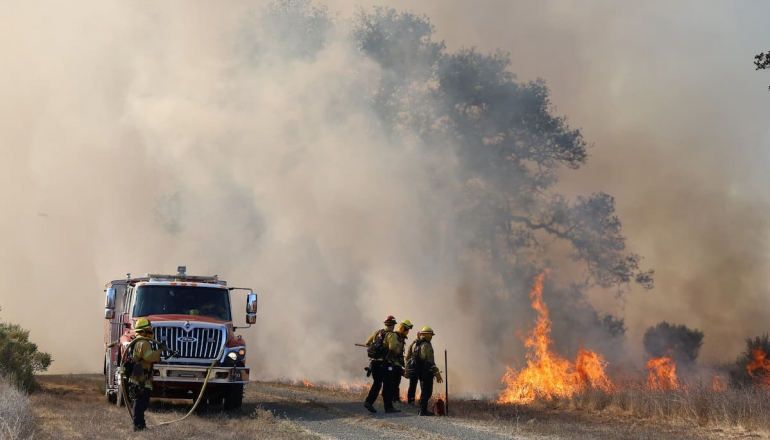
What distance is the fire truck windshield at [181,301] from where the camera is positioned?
18250 millimetres

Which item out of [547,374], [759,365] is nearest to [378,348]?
[547,374]

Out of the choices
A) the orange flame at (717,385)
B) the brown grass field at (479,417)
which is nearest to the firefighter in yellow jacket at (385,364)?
the brown grass field at (479,417)

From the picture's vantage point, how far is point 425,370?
1781cm

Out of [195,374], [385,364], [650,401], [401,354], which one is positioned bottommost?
[650,401]

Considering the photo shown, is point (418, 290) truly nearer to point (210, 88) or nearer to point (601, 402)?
point (210, 88)

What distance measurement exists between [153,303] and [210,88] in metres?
24.0

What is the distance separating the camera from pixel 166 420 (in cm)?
1619

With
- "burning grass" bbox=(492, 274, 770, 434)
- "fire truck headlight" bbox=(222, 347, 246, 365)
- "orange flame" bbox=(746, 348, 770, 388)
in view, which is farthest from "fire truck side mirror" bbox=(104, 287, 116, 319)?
"orange flame" bbox=(746, 348, 770, 388)

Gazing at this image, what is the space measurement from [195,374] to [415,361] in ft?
14.2

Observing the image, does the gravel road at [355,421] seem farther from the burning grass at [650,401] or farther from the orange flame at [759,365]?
the orange flame at [759,365]

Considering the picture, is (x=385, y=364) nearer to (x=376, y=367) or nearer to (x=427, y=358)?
(x=376, y=367)

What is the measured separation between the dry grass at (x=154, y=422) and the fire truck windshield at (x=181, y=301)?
6.42ft

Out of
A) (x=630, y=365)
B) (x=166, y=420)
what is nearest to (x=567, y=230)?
(x=630, y=365)

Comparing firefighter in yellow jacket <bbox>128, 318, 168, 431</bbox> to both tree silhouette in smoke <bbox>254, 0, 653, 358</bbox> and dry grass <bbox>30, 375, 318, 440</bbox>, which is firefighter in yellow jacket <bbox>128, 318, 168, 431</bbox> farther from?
tree silhouette in smoke <bbox>254, 0, 653, 358</bbox>
